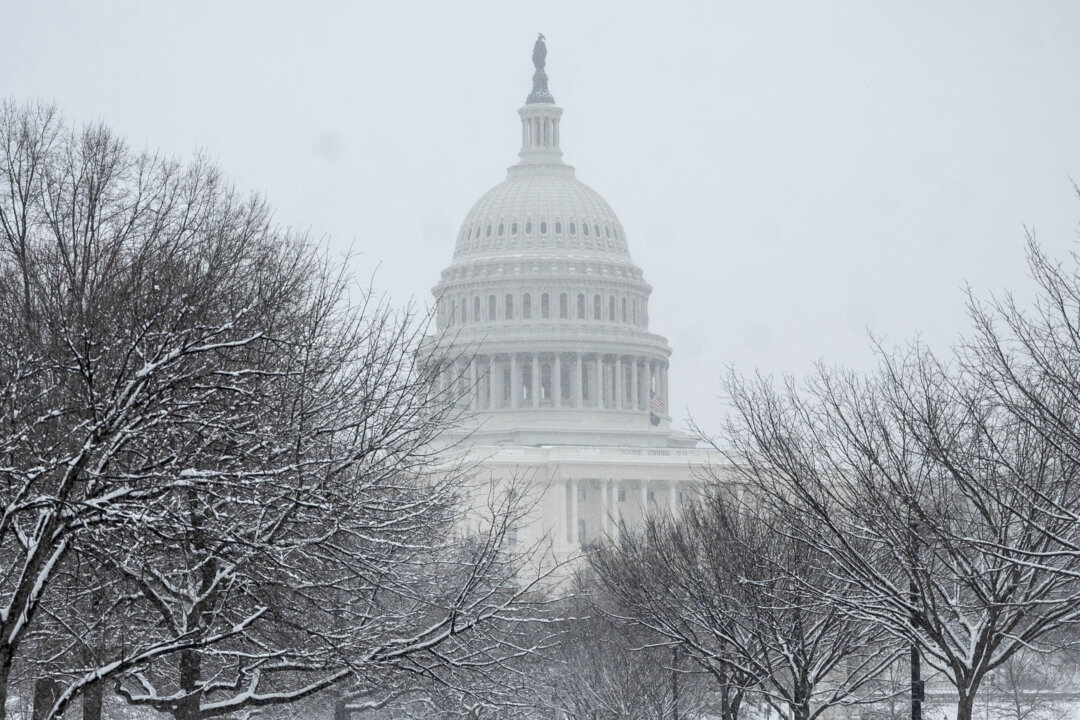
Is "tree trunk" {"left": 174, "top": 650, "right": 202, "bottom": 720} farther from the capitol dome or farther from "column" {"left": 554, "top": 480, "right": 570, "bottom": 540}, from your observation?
the capitol dome

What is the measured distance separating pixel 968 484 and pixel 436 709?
18.6 metres

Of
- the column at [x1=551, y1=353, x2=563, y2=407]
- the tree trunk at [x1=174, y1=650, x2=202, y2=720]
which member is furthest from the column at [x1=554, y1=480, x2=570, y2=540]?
the tree trunk at [x1=174, y1=650, x2=202, y2=720]

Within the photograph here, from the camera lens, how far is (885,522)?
68.4ft

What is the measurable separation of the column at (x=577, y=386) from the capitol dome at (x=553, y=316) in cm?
12

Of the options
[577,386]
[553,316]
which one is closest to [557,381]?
[577,386]

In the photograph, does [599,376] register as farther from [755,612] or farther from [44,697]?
[44,697]

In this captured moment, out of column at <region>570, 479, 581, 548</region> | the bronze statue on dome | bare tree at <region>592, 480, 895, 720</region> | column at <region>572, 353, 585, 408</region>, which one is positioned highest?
the bronze statue on dome

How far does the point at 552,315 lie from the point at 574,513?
3288 centimetres

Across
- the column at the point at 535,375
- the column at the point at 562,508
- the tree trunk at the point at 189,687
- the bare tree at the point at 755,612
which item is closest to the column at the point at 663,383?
the column at the point at 535,375

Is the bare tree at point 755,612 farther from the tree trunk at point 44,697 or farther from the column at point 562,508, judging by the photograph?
the column at point 562,508

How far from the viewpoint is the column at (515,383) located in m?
154

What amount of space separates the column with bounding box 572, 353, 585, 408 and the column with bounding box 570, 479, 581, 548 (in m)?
22.9

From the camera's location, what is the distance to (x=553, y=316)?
159750 millimetres

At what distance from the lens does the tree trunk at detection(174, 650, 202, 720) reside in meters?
18.3
